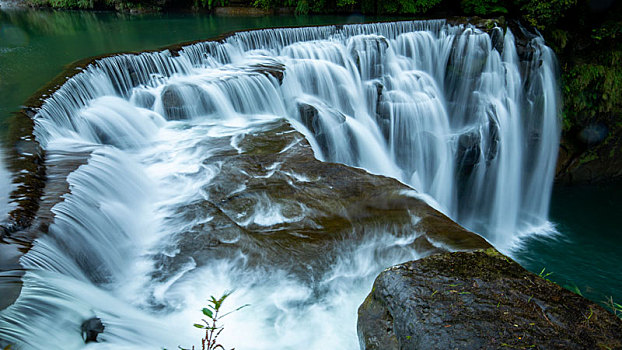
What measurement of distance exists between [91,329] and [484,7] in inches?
589

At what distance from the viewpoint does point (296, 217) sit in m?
4.10

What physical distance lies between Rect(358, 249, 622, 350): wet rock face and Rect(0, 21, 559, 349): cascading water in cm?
84

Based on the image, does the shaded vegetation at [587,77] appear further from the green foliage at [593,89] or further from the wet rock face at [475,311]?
the wet rock face at [475,311]

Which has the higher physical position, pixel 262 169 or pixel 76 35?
pixel 76 35

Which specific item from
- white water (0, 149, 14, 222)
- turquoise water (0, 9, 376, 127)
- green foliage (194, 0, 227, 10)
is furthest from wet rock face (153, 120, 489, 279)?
green foliage (194, 0, 227, 10)

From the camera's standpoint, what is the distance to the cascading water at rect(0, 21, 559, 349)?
3.25 m

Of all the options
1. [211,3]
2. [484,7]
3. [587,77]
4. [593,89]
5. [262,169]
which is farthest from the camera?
[211,3]

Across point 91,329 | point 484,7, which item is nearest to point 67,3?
point 484,7

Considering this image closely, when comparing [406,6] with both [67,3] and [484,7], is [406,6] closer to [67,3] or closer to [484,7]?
[484,7]

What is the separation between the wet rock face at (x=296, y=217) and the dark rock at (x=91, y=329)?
99cm

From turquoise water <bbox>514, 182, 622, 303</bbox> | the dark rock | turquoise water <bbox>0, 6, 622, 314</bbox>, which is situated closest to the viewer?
the dark rock

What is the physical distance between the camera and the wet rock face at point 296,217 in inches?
147

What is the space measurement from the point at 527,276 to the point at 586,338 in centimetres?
56

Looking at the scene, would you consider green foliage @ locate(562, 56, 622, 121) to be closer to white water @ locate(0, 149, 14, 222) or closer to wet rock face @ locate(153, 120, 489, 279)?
wet rock face @ locate(153, 120, 489, 279)
